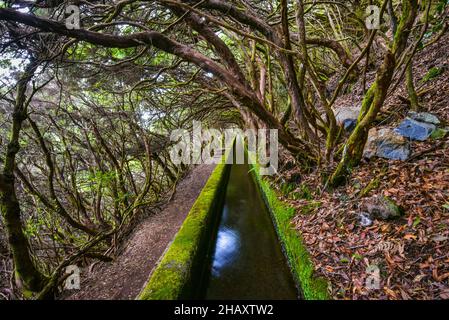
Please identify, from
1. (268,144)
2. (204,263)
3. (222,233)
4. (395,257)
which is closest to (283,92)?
(268,144)

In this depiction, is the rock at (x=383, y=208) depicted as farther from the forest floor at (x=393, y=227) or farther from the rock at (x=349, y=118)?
the rock at (x=349, y=118)

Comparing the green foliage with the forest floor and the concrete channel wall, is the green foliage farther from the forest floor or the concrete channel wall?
the concrete channel wall

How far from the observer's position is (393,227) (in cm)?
259

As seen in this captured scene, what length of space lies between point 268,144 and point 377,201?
13.4ft

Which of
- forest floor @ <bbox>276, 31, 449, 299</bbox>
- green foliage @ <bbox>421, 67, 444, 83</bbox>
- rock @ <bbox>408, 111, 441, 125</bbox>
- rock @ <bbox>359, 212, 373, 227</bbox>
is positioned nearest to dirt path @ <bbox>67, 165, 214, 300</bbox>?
forest floor @ <bbox>276, 31, 449, 299</bbox>

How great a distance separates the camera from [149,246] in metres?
4.70

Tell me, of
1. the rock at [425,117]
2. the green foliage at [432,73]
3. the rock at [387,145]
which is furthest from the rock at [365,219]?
the green foliage at [432,73]

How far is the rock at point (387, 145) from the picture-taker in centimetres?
333

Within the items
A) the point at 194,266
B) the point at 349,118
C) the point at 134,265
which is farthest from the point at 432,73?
the point at 134,265

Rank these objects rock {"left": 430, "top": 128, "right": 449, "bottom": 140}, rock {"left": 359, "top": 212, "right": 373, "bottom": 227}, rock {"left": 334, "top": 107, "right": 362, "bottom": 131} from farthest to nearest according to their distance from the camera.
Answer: rock {"left": 334, "top": 107, "right": 362, "bottom": 131}, rock {"left": 430, "top": 128, "right": 449, "bottom": 140}, rock {"left": 359, "top": 212, "right": 373, "bottom": 227}

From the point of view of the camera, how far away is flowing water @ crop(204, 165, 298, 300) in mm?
3588

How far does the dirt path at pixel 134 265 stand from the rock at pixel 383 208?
3407 mm

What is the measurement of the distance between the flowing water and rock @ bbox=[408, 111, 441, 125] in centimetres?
317
